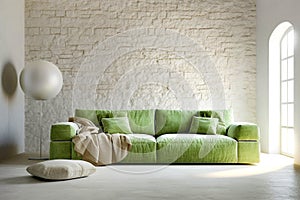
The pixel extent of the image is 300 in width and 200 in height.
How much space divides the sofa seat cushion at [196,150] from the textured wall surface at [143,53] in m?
1.54

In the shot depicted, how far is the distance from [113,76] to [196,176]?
286 centimetres

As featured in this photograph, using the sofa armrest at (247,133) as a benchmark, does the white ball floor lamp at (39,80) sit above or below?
above

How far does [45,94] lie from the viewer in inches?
223

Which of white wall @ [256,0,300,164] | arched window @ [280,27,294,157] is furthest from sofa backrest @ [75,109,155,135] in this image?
arched window @ [280,27,294,157]

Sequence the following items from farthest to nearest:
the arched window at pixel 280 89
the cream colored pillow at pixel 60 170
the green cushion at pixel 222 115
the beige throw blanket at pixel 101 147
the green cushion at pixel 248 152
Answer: the arched window at pixel 280 89 < the green cushion at pixel 222 115 < the green cushion at pixel 248 152 < the beige throw blanket at pixel 101 147 < the cream colored pillow at pixel 60 170

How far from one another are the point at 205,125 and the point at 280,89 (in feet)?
5.02

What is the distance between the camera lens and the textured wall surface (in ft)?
21.6

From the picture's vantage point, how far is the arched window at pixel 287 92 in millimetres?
5836

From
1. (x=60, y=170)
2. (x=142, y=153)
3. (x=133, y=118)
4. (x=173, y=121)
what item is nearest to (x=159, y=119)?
(x=173, y=121)

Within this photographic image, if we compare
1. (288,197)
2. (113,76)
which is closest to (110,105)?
(113,76)

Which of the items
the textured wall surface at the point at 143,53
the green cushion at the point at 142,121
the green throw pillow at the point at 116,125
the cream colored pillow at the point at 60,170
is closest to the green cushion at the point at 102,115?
the green throw pillow at the point at 116,125

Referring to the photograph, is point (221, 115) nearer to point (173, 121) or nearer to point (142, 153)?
point (173, 121)

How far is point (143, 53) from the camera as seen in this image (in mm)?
6613

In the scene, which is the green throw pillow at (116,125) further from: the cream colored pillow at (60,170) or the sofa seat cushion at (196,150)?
the cream colored pillow at (60,170)
